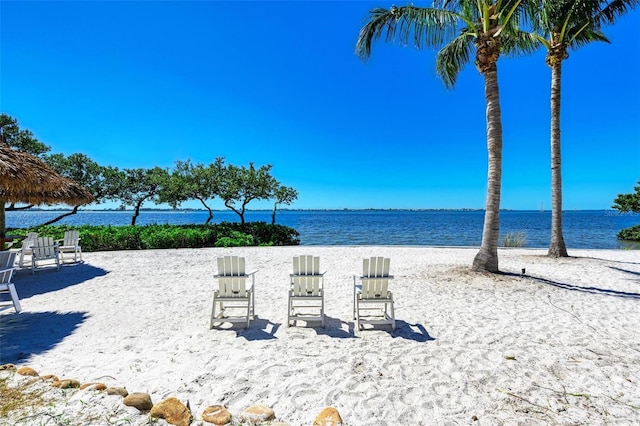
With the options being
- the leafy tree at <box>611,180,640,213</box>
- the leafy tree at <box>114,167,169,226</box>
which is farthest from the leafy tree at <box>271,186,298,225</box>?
the leafy tree at <box>611,180,640,213</box>

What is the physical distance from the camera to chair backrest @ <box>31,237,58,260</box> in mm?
8277

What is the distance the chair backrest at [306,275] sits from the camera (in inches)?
183

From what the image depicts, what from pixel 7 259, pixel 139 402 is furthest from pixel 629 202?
pixel 7 259

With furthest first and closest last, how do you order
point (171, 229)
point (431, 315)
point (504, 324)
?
point (171, 229) < point (431, 315) < point (504, 324)

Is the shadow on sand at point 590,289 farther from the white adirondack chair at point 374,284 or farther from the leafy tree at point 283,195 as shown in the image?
the leafy tree at point 283,195

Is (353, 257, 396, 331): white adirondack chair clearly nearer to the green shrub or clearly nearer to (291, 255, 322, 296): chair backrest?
(291, 255, 322, 296): chair backrest

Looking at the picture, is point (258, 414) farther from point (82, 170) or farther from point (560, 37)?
point (82, 170)

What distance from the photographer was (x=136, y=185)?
1983 cm

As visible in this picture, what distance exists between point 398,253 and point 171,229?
10.5 meters

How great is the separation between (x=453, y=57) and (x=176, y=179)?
1531cm

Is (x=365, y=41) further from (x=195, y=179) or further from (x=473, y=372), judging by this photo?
(x=195, y=179)

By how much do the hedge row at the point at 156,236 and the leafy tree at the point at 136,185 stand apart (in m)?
5.53

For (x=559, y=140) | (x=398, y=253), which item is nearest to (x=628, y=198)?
(x=559, y=140)

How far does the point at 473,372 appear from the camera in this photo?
10.3 feet
